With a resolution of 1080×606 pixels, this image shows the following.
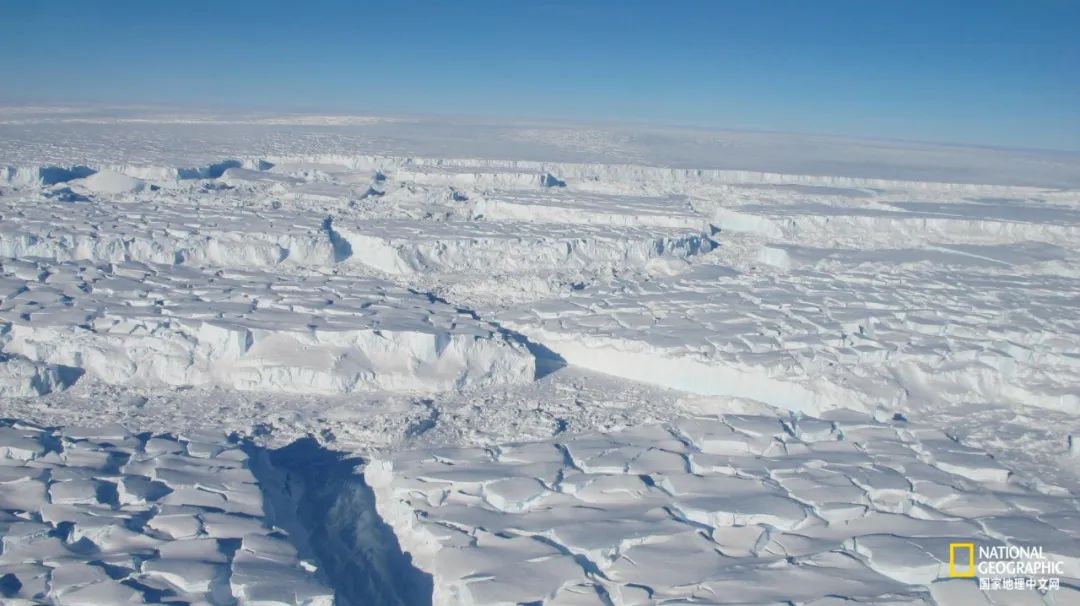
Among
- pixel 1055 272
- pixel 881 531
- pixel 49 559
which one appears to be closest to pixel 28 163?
pixel 49 559

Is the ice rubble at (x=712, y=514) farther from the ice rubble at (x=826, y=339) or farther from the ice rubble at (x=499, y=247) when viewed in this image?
the ice rubble at (x=499, y=247)

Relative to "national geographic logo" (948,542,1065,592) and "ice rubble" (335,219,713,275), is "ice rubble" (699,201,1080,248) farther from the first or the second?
"national geographic logo" (948,542,1065,592)

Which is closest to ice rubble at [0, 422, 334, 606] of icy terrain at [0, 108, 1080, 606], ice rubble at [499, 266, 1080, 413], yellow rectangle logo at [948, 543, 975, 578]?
icy terrain at [0, 108, 1080, 606]

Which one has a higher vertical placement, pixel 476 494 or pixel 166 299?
pixel 166 299

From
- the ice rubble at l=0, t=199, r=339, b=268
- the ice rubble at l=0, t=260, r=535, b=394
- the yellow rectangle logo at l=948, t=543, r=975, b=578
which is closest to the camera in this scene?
the yellow rectangle logo at l=948, t=543, r=975, b=578

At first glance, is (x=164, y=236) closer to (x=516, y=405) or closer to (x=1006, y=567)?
(x=516, y=405)

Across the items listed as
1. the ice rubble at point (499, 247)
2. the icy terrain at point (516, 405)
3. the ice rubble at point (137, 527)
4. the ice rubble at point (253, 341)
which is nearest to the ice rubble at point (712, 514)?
the icy terrain at point (516, 405)

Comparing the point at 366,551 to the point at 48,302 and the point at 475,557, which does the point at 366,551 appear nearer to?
the point at 475,557
